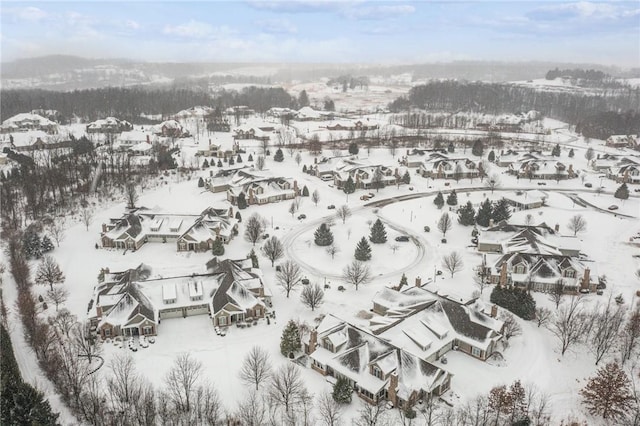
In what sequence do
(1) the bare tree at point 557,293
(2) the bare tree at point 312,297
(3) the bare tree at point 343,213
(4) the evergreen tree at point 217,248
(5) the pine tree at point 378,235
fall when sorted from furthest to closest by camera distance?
1. (3) the bare tree at point 343,213
2. (5) the pine tree at point 378,235
3. (4) the evergreen tree at point 217,248
4. (1) the bare tree at point 557,293
5. (2) the bare tree at point 312,297

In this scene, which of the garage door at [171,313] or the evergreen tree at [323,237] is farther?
the evergreen tree at [323,237]

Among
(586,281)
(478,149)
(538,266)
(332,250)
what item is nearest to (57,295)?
(332,250)

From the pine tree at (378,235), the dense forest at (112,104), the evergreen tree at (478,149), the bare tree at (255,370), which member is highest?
the dense forest at (112,104)

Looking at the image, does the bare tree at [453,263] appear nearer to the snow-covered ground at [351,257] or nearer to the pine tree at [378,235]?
the snow-covered ground at [351,257]

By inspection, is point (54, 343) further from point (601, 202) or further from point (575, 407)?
point (601, 202)

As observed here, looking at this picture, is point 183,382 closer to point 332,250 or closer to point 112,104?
point 332,250

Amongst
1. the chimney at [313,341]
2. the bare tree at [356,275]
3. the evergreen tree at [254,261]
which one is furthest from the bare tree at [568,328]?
the evergreen tree at [254,261]

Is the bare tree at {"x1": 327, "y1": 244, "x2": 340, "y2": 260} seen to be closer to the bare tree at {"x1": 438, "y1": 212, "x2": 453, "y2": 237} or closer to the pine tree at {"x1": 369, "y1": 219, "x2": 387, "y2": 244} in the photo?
the pine tree at {"x1": 369, "y1": 219, "x2": 387, "y2": 244}

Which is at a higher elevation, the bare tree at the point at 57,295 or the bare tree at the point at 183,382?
the bare tree at the point at 57,295
